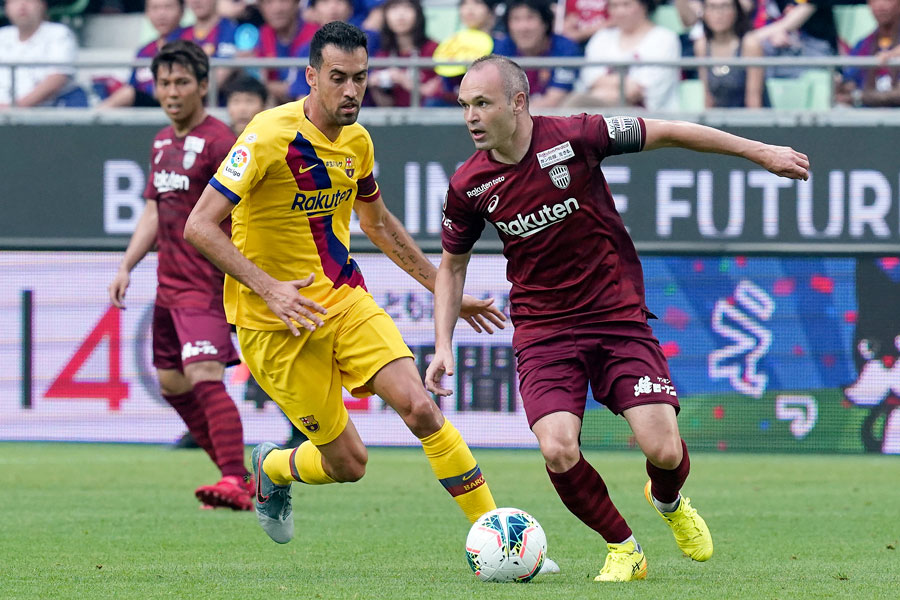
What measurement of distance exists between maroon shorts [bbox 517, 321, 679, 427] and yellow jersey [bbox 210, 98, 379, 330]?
3.29ft

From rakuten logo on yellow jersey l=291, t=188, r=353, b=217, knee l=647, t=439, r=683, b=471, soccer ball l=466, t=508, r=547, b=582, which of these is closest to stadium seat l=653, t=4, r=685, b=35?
rakuten logo on yellow jersey l=291, t=188, r=353, b=217

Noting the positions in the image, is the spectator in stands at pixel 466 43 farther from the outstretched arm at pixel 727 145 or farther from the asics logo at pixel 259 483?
the outstretched arm at pixel 727 145

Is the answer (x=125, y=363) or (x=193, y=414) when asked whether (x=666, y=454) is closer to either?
(x=193, y=414)

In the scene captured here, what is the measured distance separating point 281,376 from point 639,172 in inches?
276

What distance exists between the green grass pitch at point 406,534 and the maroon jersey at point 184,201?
1.30 metres

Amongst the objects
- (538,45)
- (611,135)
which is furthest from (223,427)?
(538,45)

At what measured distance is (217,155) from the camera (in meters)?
8.63

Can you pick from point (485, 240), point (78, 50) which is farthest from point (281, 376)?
point (78, 50)

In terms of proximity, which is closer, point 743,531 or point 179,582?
point 179,582

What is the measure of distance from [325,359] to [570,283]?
1197 mm

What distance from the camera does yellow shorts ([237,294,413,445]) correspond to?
6.47 m

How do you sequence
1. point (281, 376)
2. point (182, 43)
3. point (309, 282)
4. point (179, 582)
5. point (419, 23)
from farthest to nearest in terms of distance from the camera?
1. point (419, 23)
2. point (182, 43)
3. point (281, 376)
4. point (309, 282)
5. point (179, 582)

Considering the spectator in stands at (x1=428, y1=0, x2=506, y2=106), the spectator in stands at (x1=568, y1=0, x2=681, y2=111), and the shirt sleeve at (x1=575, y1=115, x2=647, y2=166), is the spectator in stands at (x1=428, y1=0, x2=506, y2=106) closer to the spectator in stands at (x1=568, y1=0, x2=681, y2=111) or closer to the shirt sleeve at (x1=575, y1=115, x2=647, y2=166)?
the spectator in stands at (x1=568, y1=0, x2=681, y2=111)

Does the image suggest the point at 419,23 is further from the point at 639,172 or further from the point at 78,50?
the point at 78,50
